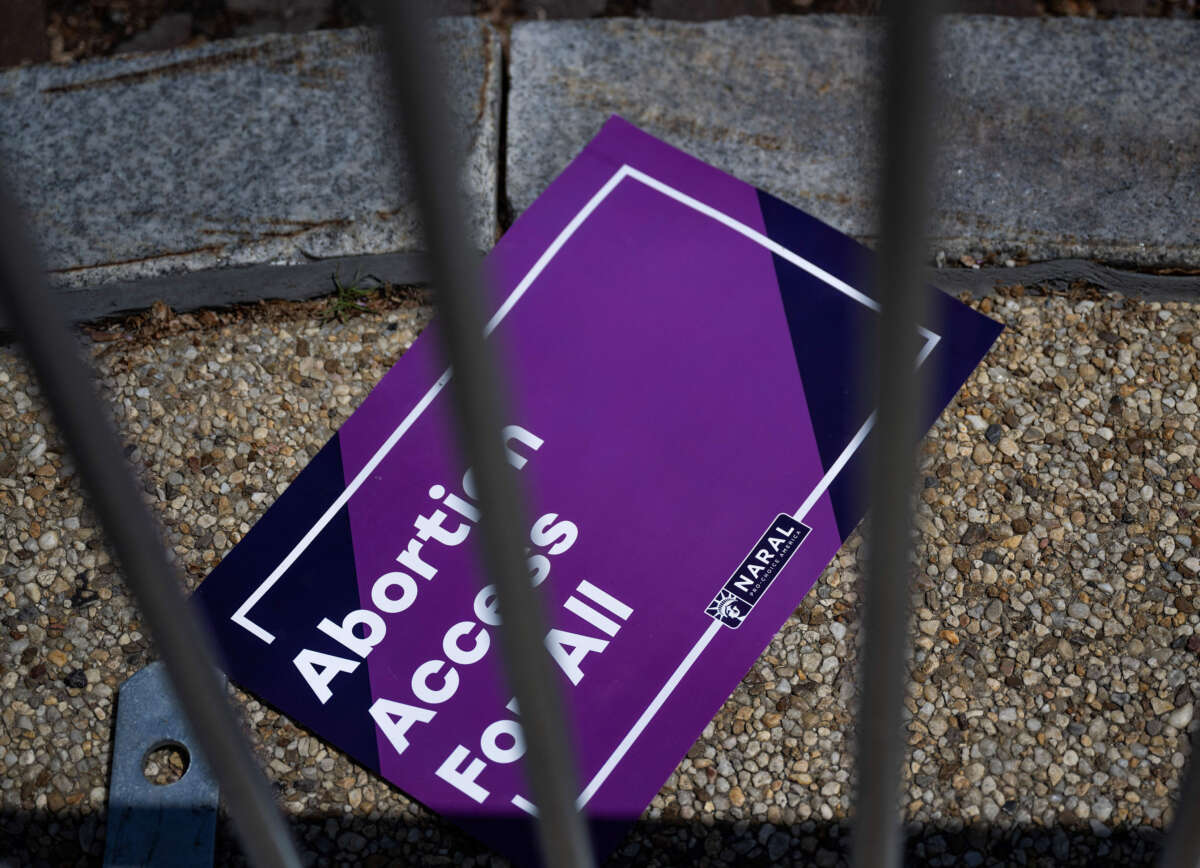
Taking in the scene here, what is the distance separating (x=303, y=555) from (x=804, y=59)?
187cm

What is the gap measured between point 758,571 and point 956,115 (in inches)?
55.4

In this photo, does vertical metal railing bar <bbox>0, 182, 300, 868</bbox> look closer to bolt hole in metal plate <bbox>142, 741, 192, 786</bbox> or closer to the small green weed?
bolt hole in metal plate <bbox>142, 741, 192, 786</bbox>

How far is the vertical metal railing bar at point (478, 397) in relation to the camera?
63cm

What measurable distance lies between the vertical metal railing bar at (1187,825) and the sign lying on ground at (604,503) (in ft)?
4.06

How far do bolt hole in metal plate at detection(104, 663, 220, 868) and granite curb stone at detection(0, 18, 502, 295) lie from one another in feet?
3.56

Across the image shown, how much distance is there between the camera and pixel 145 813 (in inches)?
85.2

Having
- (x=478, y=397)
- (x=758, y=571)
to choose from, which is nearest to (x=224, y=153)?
(x=758, y=571)

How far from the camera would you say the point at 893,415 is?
759mm

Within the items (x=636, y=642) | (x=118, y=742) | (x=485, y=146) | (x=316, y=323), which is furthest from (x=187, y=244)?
(x=636, y=642)

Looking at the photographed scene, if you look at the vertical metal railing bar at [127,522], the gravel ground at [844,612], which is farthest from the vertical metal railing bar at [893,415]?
the gravel ground at [844,612]

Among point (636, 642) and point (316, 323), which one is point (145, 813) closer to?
point (636, 642)

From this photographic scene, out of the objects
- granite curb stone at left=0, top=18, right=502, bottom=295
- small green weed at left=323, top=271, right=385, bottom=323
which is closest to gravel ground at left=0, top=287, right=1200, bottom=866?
small green weed at left=323, top=271, right=385, bottom=323

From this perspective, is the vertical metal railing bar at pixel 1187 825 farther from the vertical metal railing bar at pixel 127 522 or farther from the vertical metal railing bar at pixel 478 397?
the vertical metal railing bar at pixel 127 522

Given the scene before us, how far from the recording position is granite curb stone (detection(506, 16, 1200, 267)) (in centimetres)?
282
